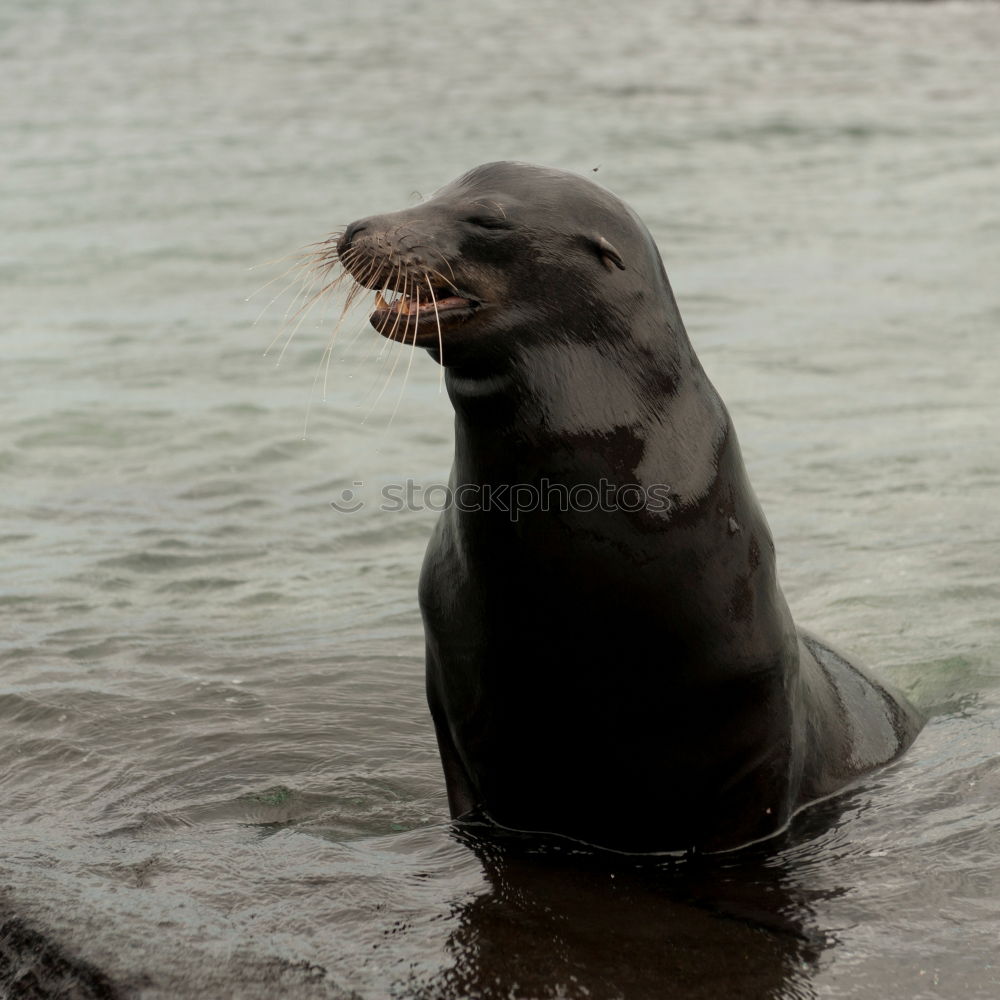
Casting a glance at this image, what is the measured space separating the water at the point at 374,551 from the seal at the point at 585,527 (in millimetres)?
289

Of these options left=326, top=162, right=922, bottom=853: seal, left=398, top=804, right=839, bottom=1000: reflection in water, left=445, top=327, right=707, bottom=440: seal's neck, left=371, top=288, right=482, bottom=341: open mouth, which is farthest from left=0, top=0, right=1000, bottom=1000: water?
left=371, top=288, right=482, bottom=341: open mouth

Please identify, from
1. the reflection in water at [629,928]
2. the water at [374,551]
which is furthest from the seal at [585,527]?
the water at [374,551]

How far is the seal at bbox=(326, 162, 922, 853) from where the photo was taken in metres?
3.88

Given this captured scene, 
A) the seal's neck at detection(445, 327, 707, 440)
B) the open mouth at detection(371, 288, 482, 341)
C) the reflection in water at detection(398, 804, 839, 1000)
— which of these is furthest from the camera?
the seal's neck at detection(445, 327, 707, 440)

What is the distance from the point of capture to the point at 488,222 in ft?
13.0

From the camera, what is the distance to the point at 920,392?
33.6ft

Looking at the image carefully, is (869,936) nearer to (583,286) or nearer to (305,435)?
(583,286)

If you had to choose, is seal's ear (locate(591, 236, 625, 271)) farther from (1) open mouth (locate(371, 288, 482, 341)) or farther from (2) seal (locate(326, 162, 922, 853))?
(1) open mouth (locate(371, 288, 482, 341))

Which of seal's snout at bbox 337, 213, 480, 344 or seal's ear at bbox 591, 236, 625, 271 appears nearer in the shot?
seal's snout at bbox 337, 213, 480, 344

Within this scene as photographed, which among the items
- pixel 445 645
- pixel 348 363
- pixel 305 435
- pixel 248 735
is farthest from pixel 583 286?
pixel 348 363

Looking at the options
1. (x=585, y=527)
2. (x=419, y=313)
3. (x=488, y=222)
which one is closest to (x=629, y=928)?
(x=585, y=527)

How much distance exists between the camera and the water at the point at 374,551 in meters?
3.80

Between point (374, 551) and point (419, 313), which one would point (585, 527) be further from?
point (374, 551)

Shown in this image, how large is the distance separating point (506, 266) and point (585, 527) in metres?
0.63
